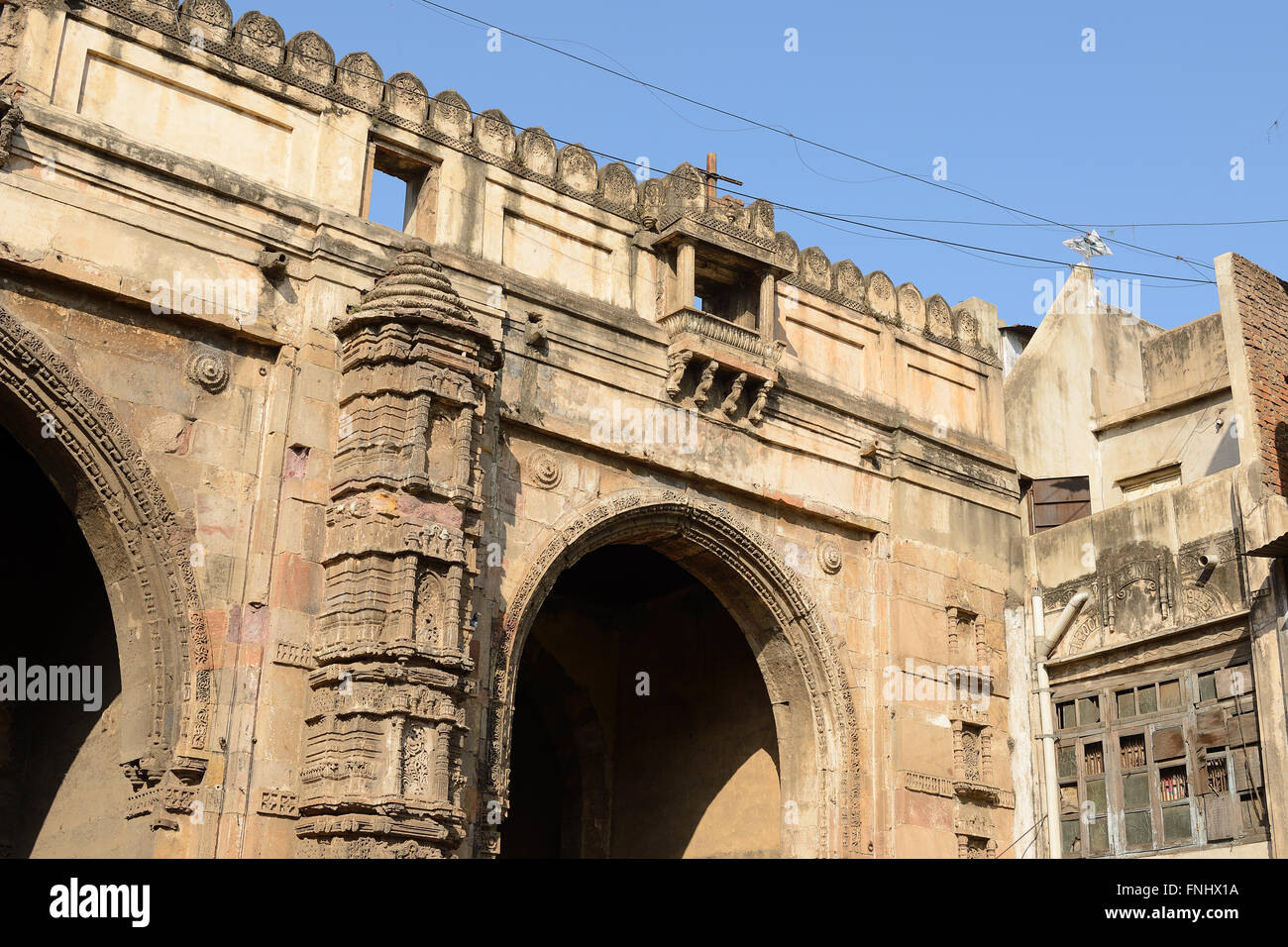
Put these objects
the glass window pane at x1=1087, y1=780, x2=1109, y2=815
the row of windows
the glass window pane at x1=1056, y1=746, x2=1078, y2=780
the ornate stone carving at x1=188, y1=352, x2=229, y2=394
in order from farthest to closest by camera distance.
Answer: the glass window pane at x1=1056, y1=746, x2=1078, y2=780 < the glass window pane at x1=1087, y1=780, x2=1109, y2=815 < the row of windows < the ornate stone carving at x1=188, y1=352, x2=229, y2=394

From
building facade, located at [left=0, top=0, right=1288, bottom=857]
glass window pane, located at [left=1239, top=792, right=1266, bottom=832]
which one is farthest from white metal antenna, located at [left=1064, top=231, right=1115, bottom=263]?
glass window pane, located at [left=1239, top=792, right=1266, bottom=832]

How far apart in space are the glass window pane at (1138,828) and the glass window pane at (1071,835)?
58 cm

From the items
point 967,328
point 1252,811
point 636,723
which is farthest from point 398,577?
point 967,328

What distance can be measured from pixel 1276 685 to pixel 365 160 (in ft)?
29.1

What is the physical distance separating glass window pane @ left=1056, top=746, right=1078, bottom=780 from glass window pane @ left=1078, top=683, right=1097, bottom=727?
0.30 metres

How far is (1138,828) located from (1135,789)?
0.36m

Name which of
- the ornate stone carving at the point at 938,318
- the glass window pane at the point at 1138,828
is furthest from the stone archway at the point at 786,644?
the ornate stone carving at the point at 938,318

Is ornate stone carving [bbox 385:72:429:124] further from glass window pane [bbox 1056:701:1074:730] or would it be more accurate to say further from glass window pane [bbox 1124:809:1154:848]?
glass window pane [bbox 1124:809:1154:848]

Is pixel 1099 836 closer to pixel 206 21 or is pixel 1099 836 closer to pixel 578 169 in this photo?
pixel 578 169

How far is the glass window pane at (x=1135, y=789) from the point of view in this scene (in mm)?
14286

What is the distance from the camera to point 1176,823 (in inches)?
549

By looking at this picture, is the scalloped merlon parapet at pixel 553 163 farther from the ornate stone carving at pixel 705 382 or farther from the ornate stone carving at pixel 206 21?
the ornate stone carving at pixel 705 382

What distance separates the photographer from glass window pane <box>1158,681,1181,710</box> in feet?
47.0

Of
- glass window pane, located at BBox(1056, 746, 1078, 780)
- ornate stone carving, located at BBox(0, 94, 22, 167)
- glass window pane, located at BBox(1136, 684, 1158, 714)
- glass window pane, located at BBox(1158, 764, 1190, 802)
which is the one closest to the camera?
ornate stone carving, located at BBox(0, 94, 22, 167)
